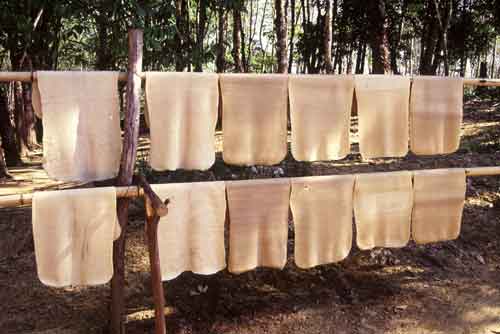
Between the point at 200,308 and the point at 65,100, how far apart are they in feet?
6.93

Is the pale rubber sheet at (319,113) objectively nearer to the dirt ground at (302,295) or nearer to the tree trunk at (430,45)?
the dirt ground at (302,295)

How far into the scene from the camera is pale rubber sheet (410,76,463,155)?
3.12m

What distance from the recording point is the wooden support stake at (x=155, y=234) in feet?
7.43

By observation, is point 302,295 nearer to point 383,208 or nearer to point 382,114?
point 383,208

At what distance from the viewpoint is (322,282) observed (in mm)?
4188

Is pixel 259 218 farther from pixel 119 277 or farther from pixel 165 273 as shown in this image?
pixel 119 277

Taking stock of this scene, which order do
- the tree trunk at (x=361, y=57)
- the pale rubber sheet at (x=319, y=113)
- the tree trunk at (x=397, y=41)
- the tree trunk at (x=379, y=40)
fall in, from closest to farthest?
the pale rubber sheet at (x=319, y=113) < the tree trunk at (x=379, y=40) < the tree trunk at (x=397, y=41) < the tree trunk at (x=361, y=57)

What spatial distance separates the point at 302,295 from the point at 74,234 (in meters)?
2.22

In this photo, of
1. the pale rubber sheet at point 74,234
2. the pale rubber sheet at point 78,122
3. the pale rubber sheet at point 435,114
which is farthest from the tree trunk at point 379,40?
the pale rubber sheet at point 74,234

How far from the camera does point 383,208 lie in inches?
123

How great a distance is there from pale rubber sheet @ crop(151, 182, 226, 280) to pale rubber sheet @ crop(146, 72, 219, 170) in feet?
0.50

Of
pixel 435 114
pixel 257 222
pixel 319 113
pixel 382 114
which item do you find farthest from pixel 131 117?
pixel 435 114

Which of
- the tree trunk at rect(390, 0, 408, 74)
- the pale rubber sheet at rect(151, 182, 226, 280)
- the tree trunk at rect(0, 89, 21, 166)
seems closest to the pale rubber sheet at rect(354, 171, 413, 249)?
the pale rubber sheet at rect(151, 182, 226, 280)

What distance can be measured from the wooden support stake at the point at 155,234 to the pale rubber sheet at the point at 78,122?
0.27m
